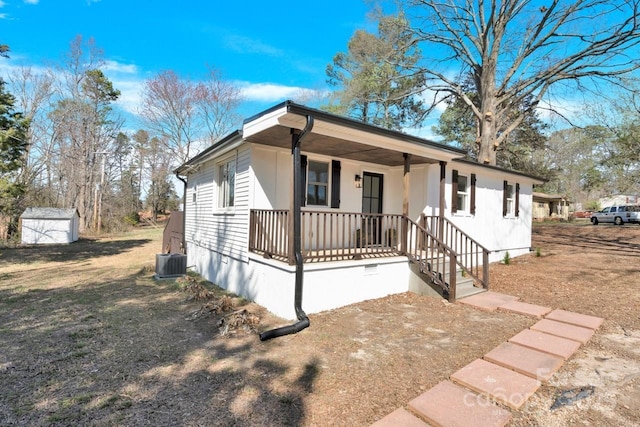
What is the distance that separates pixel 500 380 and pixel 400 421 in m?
1.23

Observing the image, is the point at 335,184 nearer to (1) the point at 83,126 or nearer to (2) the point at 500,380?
(2) the point at 500,380

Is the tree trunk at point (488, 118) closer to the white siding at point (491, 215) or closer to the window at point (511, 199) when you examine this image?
the white siding at point (491, 215)

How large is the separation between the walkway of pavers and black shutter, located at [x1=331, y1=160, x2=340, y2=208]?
14.0 ft

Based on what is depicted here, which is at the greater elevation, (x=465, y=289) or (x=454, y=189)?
(x=454, y=189)

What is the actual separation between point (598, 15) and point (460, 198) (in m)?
9.90

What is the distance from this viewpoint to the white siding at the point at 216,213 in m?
6.47

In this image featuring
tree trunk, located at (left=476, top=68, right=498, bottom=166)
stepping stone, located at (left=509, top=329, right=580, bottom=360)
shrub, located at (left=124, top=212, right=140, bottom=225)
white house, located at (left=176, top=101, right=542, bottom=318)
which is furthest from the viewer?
shrub, located at (left=124, top=212, right=140, bottom=225)

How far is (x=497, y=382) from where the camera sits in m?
3.01

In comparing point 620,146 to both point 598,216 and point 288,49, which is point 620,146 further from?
point 288,49

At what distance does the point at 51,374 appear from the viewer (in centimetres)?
329

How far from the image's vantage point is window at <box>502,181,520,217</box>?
408 inches

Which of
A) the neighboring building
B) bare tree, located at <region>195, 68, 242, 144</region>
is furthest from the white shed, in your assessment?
the neighboring building

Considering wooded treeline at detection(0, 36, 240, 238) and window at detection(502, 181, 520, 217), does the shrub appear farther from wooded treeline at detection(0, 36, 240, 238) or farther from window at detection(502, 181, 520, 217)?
window at detection(502, 181, 520, 217)

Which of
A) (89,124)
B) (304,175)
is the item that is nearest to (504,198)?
(304,175)
